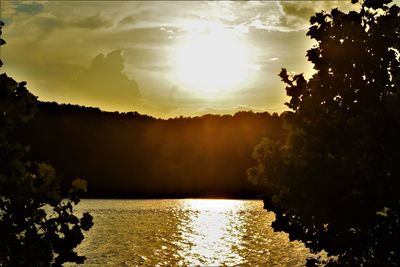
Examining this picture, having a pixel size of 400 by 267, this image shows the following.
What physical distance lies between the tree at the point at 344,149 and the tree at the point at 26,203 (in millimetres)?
8361

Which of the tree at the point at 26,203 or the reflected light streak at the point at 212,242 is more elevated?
the tree at the point at 26,203

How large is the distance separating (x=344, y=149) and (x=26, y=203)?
1097cm

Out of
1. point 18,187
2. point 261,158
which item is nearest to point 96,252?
point 261,158

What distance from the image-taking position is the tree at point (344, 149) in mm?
18656

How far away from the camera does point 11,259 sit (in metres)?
13.9

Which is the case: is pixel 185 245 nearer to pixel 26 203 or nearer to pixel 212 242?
pixel 212 242

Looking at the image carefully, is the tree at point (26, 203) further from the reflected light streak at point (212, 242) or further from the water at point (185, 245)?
the reflected light streak at point (212, 242)

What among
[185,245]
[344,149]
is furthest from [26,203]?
[185,245]

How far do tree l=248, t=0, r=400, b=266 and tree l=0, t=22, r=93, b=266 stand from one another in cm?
836

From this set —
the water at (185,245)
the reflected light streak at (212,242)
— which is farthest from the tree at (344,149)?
the reflected light streak at (212,242)

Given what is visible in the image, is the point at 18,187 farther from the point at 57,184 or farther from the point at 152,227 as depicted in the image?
the point at 152,227

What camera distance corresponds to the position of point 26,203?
14328 millimetres

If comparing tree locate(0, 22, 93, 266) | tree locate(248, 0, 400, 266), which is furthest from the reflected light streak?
tree locate(0, 22, 93, 266)

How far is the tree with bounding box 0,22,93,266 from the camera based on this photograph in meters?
14.0
